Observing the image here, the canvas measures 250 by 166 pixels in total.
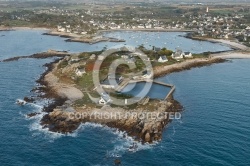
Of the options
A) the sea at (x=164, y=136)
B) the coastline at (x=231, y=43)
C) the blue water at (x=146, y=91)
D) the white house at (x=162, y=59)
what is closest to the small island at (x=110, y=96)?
the white house at (x=162, y=59)

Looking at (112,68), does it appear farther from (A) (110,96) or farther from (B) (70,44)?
(B) (70,44)

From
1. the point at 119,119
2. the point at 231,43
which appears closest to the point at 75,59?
the point at 119,119

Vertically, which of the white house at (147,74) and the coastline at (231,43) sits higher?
the coastline at (231,43)

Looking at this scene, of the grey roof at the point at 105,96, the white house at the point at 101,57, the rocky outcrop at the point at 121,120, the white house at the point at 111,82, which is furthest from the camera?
the white house at the point at 101,57

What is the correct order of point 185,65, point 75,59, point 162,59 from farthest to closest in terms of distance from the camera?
point 162,59 → point 75,59 → point 185,65

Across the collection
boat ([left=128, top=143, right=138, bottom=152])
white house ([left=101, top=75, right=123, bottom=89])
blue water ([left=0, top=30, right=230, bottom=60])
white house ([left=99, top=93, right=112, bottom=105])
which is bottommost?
boat ([left=128, top=143, right=138, bottom=152])

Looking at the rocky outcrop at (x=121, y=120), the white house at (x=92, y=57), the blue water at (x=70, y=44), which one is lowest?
the rocky outcrop at (x=121, y=120)

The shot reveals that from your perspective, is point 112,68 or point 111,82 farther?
point 112,68

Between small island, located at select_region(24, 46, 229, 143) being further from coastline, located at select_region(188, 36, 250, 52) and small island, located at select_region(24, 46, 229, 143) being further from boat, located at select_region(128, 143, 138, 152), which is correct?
coastline, located at select_region(188, 36, 250, 52)

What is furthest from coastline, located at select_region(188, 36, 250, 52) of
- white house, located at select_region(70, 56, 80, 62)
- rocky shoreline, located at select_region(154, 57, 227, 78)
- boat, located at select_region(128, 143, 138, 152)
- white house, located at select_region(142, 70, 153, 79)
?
boat, located at select_region(128, 143, 138, 152)

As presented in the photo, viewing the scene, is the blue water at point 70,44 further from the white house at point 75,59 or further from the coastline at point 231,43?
the white house at point 75,59

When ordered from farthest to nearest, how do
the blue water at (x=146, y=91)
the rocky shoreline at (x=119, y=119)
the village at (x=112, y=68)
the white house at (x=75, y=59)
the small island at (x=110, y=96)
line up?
the white house at (x=75, y=59)
the village at (x=112, y=68)
the blue water at (x=146, y=91)
the small island at (x=110, y=96)
the rocky shoreline at (x=119, y=119)

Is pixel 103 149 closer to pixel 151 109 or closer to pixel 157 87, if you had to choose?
pixel 151 109
